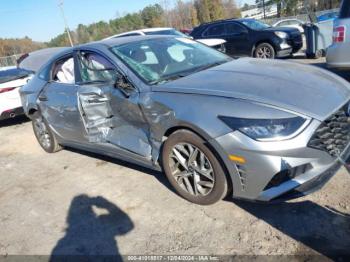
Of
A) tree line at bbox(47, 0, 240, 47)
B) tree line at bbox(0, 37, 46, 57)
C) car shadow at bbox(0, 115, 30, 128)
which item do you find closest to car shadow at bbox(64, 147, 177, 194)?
car shadow at bbox(0, 115, 30, 128)

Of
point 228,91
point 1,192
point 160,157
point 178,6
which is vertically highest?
point 178,6

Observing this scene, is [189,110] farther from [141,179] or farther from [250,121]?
[141,179]

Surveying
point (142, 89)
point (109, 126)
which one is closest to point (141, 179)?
point (109, 126)

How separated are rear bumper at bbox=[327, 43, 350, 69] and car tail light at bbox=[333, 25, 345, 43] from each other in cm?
7

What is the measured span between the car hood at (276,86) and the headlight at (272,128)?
12 cm

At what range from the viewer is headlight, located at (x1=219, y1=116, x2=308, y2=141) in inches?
112

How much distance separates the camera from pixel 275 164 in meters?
2.85

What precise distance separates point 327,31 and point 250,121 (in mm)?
9039

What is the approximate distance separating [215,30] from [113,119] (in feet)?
32.6

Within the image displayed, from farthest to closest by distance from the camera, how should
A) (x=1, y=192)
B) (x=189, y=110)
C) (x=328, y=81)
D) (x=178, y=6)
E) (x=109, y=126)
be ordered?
(x=178, y=6) → (x=1, y=192) → (x=109, y=126) → (x=328, y=81) → (x=189, y=110)

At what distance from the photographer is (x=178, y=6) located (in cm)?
7425

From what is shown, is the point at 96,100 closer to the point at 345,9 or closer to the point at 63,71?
the point at 63,71

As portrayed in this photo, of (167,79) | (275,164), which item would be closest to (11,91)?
(167,79)

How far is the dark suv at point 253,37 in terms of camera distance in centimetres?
1174
